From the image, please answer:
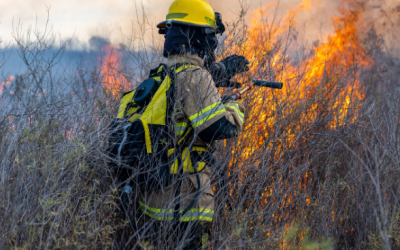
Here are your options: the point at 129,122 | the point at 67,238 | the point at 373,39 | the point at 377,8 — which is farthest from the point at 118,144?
the point at 377,8

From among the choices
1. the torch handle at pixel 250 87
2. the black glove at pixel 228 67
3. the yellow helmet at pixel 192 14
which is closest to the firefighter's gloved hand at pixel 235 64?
the black glove at pixel 228 67

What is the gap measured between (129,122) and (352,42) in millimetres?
4687

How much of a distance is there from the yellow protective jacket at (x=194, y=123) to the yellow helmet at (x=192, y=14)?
1.54ft

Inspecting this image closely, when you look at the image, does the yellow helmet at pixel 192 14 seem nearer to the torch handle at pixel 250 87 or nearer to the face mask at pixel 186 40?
the face mask at pixel 186 40

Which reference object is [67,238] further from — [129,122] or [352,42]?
[352,42]

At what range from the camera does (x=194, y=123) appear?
211 cm

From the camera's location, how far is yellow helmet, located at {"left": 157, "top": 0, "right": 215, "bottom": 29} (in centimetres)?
248

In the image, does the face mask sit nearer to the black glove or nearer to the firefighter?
the firefighter

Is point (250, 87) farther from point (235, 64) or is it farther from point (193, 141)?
point (193, 141)

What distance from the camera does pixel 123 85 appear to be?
440cm

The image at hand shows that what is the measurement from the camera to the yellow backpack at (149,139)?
216 centimetres

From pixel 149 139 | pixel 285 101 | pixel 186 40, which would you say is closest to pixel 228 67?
pixel 186 40

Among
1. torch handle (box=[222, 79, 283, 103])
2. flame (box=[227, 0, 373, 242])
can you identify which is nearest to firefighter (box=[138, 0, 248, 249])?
torch handle (box=[222, 79, 283, 103])

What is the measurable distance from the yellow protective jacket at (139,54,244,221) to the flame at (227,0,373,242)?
2.37ft
